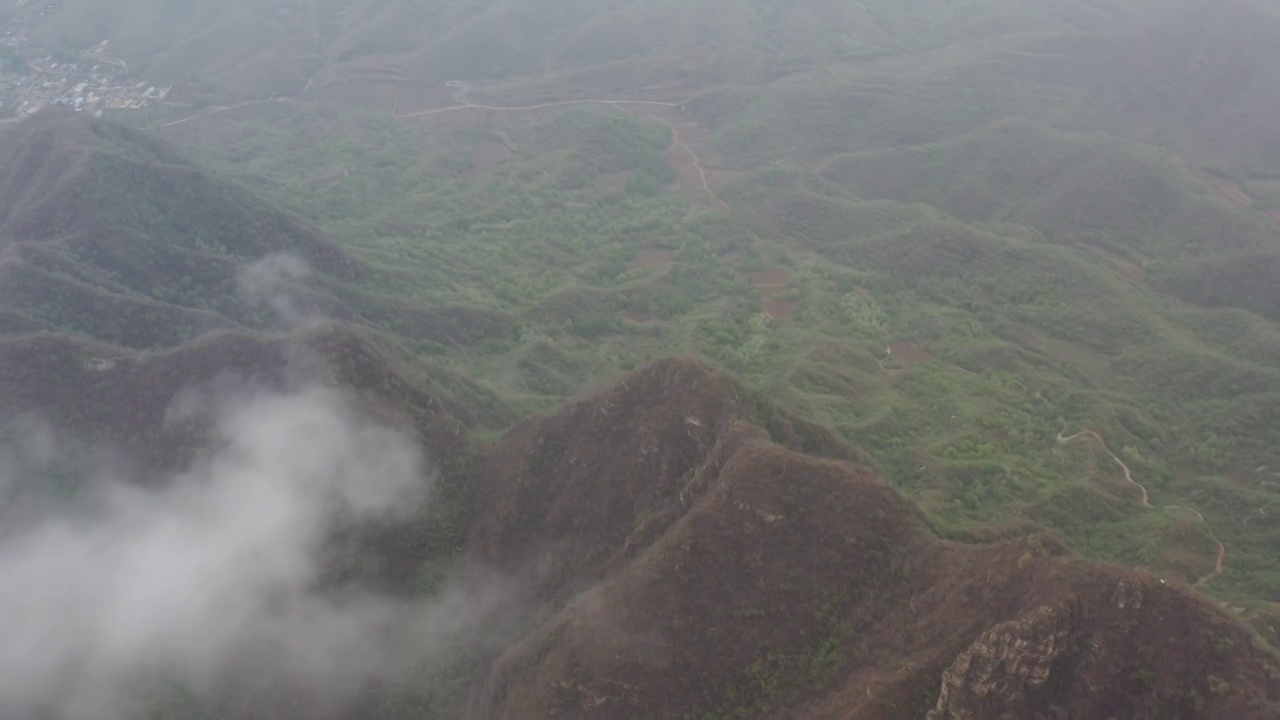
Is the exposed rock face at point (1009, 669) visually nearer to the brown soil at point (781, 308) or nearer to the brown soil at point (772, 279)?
the brown soil at point (781, 308)

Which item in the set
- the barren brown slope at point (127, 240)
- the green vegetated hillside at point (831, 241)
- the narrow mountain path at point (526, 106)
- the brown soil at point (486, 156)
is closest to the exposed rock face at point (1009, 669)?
the green vegetated hillside at point (831, 241)

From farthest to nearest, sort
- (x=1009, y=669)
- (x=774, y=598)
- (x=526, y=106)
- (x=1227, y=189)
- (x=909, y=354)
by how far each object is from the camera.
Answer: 1. (x=526, y=106)
2. (x=1227, y=189)
3. (x=909, y=354)
4. (x=774, y=598)
5. (x=1009, y=669)

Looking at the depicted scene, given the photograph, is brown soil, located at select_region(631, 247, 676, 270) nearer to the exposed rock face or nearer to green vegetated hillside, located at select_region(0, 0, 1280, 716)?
green vegetated hillside, located at select_region(0, 0, 1280, 716)

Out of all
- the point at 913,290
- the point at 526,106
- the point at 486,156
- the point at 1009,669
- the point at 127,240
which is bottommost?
the point at 526,106

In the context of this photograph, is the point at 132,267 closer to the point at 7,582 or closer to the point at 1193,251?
the point at 7,582

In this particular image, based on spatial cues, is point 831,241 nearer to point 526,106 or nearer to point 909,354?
point 909,354

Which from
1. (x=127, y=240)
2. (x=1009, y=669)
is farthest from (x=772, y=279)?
(x=1009, y=669)

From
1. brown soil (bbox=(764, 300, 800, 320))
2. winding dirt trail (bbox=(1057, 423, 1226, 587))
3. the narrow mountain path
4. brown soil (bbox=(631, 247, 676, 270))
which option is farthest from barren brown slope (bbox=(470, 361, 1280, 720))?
the narrow mountain path
